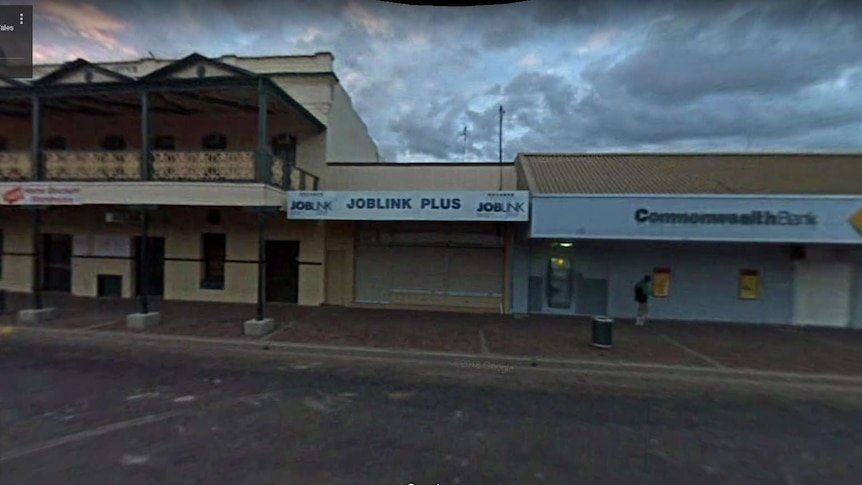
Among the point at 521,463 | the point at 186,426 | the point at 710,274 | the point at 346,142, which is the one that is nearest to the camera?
the point at 521,463

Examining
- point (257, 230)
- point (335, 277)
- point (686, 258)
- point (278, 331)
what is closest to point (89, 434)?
point (278, 331)

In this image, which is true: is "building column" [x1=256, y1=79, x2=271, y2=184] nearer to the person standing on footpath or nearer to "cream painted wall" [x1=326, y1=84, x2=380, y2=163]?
"cream painted wall" [x1=326, y1=84, x2=380, y2=163]

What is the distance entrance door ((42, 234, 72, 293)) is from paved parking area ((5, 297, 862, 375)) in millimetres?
2217

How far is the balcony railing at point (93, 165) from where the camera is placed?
11328 millimetres

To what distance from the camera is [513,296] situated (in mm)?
13727

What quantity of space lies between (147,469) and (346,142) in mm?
14576

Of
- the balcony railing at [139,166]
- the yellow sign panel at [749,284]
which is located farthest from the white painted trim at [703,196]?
the balcony railing at [139,166]

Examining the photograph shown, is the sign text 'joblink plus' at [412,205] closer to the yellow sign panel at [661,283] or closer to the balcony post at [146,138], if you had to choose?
the balcony post at [146,138]

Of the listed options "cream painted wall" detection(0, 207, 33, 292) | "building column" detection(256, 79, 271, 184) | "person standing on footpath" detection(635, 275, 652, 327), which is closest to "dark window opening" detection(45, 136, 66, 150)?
"cream painted wall" detection(0, 207, 33, 292)

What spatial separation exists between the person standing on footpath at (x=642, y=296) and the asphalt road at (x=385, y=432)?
5.33 metres

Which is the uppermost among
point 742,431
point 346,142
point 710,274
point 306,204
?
point 346,142

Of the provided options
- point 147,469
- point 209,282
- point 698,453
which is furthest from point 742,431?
point 209,282

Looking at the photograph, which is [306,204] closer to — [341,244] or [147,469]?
[341,244]

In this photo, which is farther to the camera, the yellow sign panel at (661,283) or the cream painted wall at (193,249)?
the cream painted wall at (193,249)
